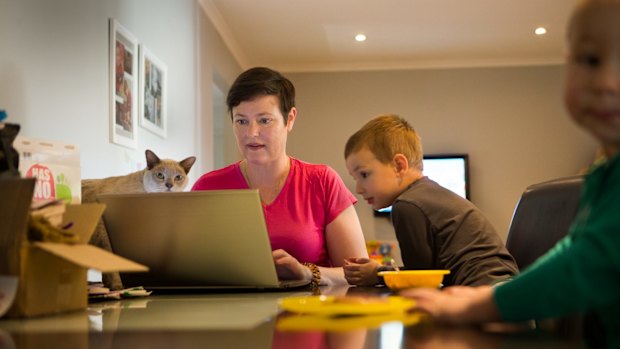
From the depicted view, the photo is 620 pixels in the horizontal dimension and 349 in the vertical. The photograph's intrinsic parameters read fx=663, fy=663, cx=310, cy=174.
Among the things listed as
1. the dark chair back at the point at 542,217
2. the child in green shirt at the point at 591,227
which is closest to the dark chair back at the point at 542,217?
the dark chair back at the point at 542,217

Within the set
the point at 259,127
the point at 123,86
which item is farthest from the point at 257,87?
the point at 123,86

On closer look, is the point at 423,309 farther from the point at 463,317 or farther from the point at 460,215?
the point at 460,215

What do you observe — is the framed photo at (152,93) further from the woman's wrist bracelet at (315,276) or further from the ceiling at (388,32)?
the woman's wrist bracelet at (315,276)

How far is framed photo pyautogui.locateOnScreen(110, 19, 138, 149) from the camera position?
8.75 ft

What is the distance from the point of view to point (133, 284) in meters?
1.25

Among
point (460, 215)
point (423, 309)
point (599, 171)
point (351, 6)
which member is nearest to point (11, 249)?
point (423, 309)

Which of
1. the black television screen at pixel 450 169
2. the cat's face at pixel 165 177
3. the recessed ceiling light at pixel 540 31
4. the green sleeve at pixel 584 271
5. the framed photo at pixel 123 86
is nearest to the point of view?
the green sleeve at pixel 584 271

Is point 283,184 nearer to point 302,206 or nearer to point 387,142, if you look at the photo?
point 302,206

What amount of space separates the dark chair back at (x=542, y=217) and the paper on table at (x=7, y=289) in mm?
890

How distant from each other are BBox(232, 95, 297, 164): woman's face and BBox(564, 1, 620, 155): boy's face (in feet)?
4.28

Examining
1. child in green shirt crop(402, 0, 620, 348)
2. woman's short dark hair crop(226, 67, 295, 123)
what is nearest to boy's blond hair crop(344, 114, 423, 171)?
woman's short dark hair crop(226, 67, 295, 123)

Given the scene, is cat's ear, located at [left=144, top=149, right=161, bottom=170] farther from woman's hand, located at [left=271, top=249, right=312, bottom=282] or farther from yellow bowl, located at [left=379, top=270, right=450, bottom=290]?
yellow bowl, located at [left=379, top=270, right=450, bottom=290]

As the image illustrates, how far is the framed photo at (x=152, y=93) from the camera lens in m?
3.11

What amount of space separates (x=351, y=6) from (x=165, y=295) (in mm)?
3863
